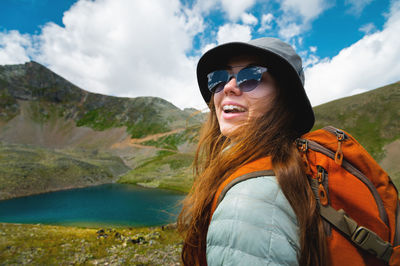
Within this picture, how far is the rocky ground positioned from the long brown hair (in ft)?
44.0

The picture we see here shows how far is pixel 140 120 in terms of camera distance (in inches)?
5581

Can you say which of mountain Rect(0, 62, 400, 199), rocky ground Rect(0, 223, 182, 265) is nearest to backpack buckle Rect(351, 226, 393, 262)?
mountain Rect(0, 62, 400, 199)

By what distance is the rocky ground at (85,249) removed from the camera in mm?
13227

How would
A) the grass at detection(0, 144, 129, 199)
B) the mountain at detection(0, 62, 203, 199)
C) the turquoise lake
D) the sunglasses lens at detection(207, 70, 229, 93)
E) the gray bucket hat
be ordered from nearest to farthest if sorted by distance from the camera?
A: 1. the gray bucket hat
2. the sunglasses lens at detection(207, 70, 229, 93)
3. the turquoise lake
4. the grass at detection(0, 144, 129, 199)
5. the mountain at detection(0, 62, 203, 199)

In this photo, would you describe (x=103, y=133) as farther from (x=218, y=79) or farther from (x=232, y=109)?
(x=232, y=109)

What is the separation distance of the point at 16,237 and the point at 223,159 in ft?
74.2

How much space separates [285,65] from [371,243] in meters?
1.78

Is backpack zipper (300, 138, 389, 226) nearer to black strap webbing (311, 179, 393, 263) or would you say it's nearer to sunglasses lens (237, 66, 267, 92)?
black strap webbing (311, 179, 393, 263)

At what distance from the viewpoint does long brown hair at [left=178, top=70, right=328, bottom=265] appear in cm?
149

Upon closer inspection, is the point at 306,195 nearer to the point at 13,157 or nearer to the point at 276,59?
the point at 276,59

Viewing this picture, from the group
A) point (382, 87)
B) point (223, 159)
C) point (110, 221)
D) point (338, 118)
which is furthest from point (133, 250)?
point (382, 87)

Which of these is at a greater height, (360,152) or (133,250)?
(360,152)

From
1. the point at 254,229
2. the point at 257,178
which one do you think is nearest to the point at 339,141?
the point at 257,178

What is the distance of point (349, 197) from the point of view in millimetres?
1554
